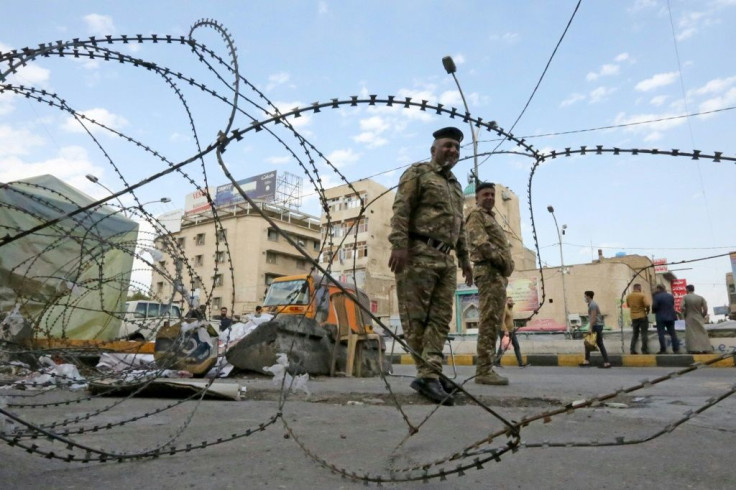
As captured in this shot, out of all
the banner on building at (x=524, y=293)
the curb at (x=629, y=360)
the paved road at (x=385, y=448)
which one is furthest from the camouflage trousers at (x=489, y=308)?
the banner on building at (x=524, y=293)

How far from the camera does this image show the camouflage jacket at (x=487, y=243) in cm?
454

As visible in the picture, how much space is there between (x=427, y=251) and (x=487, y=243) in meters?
1.30

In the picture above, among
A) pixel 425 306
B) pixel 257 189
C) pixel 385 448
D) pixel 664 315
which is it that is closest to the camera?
pixel 385 448

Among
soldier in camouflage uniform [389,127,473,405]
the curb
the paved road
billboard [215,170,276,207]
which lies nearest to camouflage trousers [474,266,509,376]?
soldier in camouflage uniform [389,127,473,405]

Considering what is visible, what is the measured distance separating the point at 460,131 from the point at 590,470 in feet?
8.03

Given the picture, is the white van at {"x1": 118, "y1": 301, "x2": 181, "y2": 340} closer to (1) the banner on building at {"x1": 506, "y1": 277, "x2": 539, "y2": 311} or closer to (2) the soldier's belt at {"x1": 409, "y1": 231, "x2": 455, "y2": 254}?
(2) the soldier's belt at {"x1": 409, "y1": 231, "x2": 455, "y2": 254}

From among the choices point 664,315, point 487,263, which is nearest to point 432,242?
point 487,263

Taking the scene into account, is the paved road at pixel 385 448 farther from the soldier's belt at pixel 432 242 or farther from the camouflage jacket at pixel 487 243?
the camouflage jacket at pixel 487 243

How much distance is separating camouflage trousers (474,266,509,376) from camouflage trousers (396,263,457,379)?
1.17 metres

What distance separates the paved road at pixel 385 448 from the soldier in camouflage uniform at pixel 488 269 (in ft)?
4.37

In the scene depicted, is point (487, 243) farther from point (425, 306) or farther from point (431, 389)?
point (431, 389)

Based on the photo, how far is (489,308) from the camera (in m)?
4.55

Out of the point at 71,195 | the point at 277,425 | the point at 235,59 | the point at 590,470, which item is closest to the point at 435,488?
the point at 590,470

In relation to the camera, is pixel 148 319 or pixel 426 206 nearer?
pixel 426 206
